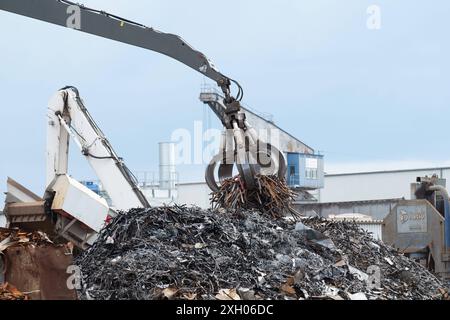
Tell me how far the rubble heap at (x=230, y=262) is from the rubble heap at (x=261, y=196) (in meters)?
0.24

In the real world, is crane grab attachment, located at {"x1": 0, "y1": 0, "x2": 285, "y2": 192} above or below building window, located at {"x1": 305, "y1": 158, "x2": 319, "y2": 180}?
above

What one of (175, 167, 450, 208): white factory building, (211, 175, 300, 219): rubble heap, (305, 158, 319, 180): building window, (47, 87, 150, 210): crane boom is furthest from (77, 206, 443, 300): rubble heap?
A: (175, 167, 450, 208): white factory building

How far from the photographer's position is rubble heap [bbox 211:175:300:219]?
10148 mm

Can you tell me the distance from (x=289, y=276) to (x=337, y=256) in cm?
117

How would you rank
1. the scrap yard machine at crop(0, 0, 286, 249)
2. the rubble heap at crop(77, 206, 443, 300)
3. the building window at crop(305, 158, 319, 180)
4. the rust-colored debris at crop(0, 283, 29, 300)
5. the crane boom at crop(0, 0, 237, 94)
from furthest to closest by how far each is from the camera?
1. the building window at crop(305, 158, 319, 180)
2. the crane boom at crop(0, 0, 237, 94)
3. the scrap yard machine at crop(0, 0, 286, 249)
4. the rubble heap at crop(77, 206, 443, 300)
5. the rust-colored debris at crop(0, 283, 29, 300)

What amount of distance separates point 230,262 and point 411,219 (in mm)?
6477

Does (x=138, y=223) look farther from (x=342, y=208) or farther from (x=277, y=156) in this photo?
(x=342, y=208)

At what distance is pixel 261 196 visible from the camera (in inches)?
402

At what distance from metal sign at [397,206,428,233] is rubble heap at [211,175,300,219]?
4139 millimetres

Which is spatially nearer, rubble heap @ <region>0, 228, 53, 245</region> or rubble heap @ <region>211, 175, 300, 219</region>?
rubble heap @ <region>0, 228, 53, 245</region>

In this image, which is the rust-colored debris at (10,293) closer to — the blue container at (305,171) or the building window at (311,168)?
the blue container at (305,171)

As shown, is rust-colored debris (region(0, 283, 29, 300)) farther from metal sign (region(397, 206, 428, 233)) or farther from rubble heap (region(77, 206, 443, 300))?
metal sign (region(397, 206, 428, 233))

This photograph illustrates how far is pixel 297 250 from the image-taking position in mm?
8867

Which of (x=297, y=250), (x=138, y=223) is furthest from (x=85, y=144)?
(x=297, y=250)
